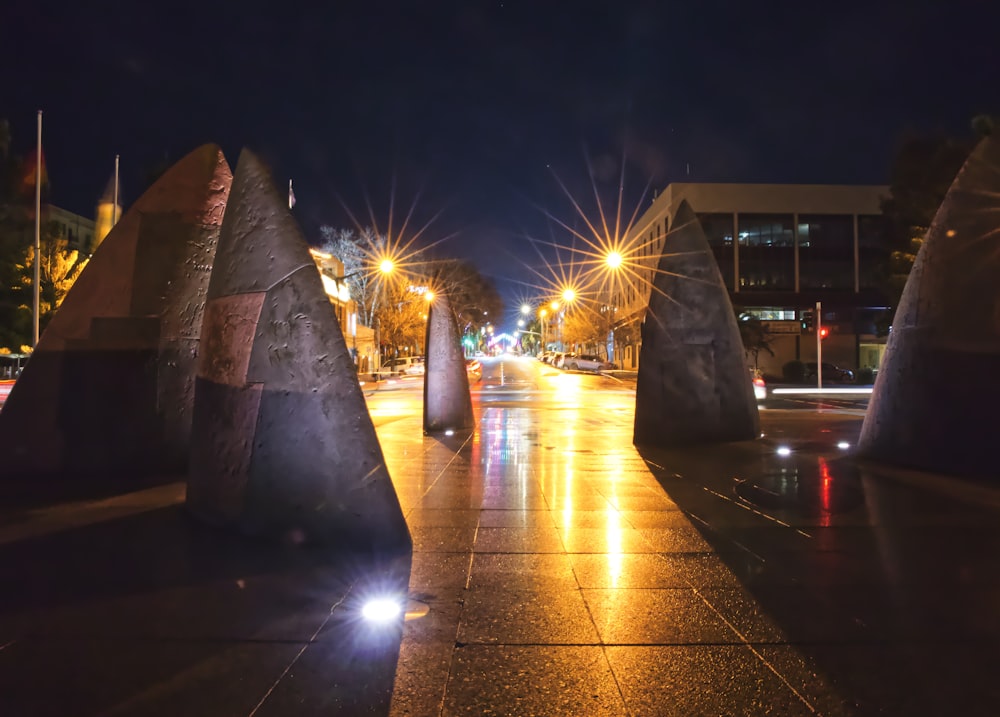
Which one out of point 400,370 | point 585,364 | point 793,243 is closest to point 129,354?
point 400,370

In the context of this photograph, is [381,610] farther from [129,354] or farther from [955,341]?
[955,341]

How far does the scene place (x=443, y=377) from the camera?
53.8ft

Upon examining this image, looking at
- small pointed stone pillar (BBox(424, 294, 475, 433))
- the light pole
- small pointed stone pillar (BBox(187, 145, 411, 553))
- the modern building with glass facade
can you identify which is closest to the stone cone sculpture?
small pointed stone pillar (BBox(187, 145, 411, 553))

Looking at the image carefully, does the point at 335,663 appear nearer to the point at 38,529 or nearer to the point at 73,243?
the point at 38,529

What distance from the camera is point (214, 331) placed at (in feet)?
22.1

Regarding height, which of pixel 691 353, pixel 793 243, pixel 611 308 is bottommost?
pixel 691 353

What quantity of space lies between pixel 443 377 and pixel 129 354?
7714mm

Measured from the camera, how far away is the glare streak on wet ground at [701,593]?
3.50 m

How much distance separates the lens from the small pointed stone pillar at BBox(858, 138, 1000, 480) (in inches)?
366

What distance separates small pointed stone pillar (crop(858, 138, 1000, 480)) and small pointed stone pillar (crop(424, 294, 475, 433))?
909 cm

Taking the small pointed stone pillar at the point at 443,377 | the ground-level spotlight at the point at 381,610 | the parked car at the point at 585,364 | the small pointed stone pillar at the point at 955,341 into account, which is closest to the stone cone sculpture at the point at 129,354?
the ground-level spotlight at the point at 381,610

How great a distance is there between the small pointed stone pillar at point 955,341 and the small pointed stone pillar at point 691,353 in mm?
3003

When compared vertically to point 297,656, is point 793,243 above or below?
above

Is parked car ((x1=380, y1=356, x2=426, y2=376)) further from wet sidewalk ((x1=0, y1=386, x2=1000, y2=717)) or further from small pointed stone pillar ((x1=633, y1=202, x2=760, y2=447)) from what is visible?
Answer: wet sidewalk ((x1=0, y1=386, x2=1000, y2=717))
